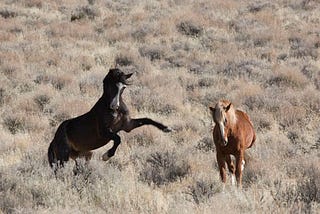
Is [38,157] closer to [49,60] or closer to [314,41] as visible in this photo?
[49,60]

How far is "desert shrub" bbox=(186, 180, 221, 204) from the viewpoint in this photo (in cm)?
604

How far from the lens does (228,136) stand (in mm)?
6438

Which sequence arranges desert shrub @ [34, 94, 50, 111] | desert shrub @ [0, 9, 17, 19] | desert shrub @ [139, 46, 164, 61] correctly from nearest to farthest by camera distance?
1. desert shrub @ [34, 94, 50, 111]
2. desert shrub @ [139, 46, 164, 61]
3. desert shrub @ [0, 9, 17, 19]

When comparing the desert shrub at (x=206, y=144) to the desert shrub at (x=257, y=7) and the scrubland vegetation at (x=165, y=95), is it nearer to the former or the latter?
the scrubland vegetation at (x=165, y=95)

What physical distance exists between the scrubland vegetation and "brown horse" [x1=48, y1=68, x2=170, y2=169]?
0.88 feet

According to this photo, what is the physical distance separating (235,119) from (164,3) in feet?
67.2

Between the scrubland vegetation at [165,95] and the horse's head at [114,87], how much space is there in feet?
2.78

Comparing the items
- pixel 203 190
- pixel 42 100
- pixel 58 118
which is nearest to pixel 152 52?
pixel 42 100

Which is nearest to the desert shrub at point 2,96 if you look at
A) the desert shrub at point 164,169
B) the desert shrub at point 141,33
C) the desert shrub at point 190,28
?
the desert shrub at point 164,169

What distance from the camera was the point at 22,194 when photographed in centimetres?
598

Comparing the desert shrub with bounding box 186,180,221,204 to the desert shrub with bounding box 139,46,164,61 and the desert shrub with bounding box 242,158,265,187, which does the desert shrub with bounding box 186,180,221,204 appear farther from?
the desert shrub with bounding box 139,46,164,61

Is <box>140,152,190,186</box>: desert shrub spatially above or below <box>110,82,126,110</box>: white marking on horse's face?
below

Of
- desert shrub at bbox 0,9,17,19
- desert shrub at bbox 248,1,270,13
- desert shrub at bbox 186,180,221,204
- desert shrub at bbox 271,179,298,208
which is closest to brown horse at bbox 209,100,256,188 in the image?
desert shrub at bbox 186,180,221,204

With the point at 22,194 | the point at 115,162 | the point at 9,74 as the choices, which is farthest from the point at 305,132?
the point at 9,74
